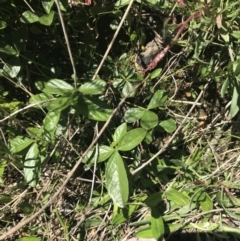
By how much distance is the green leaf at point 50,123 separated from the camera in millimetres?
1308

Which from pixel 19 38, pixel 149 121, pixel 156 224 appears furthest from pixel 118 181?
pixel 19 38

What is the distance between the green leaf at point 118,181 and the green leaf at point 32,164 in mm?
228

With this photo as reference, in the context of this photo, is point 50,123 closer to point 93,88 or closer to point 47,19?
point 93,88

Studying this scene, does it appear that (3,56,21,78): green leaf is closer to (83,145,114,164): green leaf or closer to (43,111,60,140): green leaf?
(43,111,60,140): green leaf

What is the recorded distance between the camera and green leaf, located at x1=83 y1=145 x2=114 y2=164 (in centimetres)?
138

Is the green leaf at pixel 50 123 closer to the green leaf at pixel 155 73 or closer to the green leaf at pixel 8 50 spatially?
the green leaf at pixel 8 50

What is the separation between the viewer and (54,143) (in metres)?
1.41

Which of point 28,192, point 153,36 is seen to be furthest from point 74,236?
point 153,36

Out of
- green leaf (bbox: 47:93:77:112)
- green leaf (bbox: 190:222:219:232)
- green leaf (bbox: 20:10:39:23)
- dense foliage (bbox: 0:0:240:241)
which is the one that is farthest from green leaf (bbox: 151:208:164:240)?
green leaf (bbox: 20:10:39:23)

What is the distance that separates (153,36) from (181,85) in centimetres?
22

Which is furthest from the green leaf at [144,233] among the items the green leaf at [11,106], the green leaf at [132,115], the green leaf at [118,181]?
the green leaf at [11,106]

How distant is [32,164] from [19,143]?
8 centimetres

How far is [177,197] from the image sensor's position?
1564mm

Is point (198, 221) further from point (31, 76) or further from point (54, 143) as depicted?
point (31, 76)
